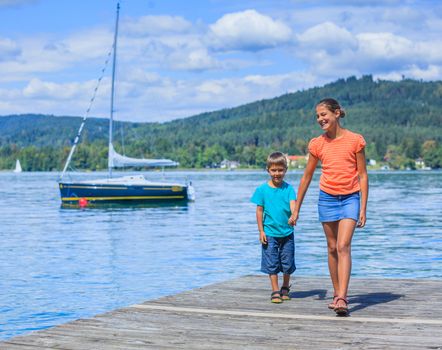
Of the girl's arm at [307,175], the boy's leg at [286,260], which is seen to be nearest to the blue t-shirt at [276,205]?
the boy's leg at [286,260]

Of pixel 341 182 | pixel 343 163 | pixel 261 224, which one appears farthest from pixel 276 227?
pixel 343 163

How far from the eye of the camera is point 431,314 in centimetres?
820

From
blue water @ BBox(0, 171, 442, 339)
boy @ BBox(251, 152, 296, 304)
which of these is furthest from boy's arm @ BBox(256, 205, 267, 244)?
blue water @ BBox(0, 171, 442, 339)

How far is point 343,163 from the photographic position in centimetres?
816

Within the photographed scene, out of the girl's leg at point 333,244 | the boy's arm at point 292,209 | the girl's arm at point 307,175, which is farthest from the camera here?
the boy's arm at point 292,209

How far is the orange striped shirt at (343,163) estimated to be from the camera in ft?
26.7

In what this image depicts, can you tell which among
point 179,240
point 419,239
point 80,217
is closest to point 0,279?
point 179,240

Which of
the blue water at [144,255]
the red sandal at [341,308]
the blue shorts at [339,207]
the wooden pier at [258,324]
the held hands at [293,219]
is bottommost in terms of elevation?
the blue water at [144,255]

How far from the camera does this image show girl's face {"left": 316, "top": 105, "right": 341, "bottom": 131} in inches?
319

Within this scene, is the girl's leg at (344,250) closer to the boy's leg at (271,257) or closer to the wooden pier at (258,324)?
the wooden pier at (258,324)

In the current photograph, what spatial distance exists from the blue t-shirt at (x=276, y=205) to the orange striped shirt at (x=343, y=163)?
97cm

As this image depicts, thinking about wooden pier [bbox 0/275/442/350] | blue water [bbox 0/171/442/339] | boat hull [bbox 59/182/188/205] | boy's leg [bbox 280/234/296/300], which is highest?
boy's leg [bbox 280/234/296/300]

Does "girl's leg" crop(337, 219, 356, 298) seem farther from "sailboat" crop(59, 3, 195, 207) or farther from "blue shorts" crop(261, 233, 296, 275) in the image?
"sailboat" crop(59, 3, 195, 207)

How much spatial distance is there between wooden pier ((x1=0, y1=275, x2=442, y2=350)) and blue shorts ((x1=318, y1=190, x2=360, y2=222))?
37.9 inches
